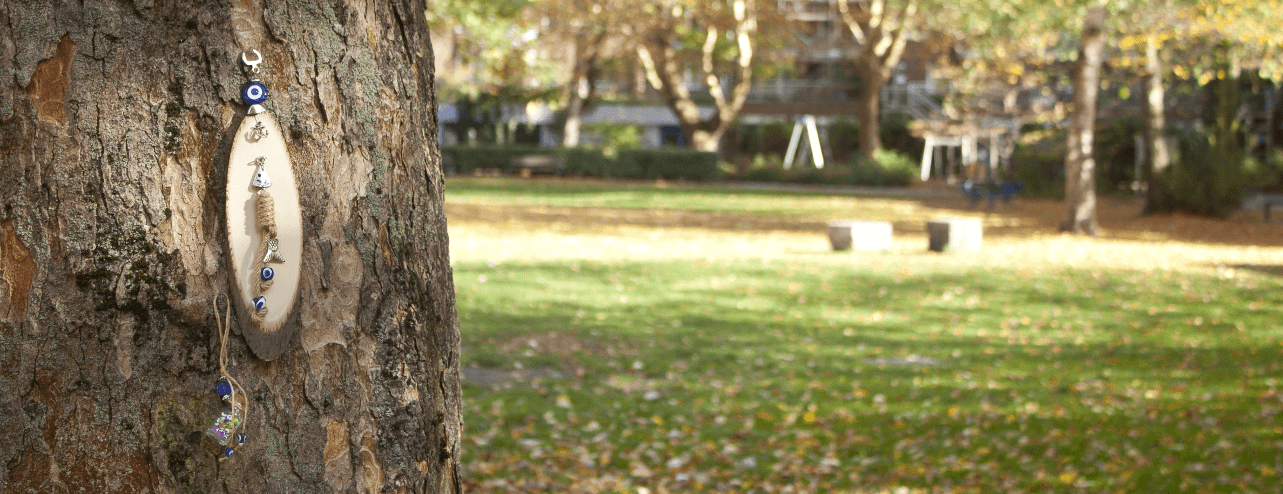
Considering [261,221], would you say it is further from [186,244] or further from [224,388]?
[224,388]

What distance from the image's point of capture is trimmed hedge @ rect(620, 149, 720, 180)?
111ft

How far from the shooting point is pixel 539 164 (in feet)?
117

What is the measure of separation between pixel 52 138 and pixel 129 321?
0.31 meters

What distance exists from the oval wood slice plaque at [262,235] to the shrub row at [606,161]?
32.3 meters

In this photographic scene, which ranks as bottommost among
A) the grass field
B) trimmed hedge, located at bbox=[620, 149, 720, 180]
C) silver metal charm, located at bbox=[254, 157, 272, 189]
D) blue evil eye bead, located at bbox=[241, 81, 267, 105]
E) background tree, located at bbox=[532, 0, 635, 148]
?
the grass field

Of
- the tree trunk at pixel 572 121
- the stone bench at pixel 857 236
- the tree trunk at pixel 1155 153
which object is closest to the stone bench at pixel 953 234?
the stone bench at pixel 857 236

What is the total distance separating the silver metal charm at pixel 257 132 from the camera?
1.70 metres

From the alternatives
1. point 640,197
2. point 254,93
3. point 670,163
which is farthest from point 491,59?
point 254,93

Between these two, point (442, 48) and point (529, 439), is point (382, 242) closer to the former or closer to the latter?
point (529, 439)

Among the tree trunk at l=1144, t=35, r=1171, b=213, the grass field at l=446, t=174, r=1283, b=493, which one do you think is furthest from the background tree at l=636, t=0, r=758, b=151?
the grass field at l=446, t=174, r=1283, b=493

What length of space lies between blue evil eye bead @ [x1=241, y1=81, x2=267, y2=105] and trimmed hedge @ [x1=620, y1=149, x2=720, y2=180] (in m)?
32.3

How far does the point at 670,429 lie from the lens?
593 centimetres

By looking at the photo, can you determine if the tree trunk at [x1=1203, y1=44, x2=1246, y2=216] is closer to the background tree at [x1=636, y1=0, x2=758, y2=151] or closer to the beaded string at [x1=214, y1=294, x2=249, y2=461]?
the background tree at [x1=636, y1=0, x2=758, y2=151]

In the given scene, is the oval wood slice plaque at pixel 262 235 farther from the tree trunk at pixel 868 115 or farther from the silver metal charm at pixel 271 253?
the tree trunk at pixel 868 115
